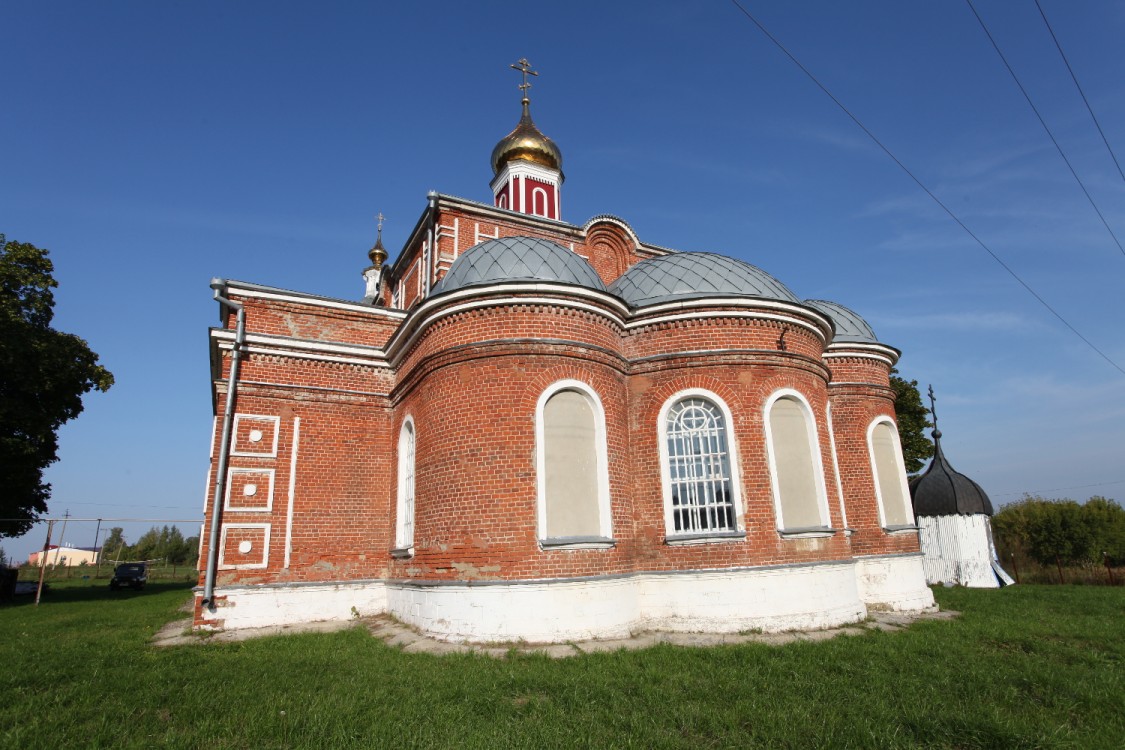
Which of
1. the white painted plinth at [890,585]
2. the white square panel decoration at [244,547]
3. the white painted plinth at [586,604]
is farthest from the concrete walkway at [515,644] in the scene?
the white square panel decoration at [244,547]

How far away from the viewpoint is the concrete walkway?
8.23m

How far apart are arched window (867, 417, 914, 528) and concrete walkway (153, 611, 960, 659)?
229cm

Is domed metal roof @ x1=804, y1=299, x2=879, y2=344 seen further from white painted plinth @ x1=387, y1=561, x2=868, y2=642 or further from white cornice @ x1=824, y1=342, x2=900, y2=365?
white painted plinth @ x1=387, y1=561, x2=868, y2=642

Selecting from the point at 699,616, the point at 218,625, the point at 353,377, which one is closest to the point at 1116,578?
the point at 699,616

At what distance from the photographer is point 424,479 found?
9992mm

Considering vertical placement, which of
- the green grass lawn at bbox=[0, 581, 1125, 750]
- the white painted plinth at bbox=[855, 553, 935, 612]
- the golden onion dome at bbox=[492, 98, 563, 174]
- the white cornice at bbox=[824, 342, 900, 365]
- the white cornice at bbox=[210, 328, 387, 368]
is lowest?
the green grass lawn at bbox=[0, 581, 1125, 750]

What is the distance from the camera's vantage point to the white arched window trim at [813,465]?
984 cm

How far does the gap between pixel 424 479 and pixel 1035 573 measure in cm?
2113

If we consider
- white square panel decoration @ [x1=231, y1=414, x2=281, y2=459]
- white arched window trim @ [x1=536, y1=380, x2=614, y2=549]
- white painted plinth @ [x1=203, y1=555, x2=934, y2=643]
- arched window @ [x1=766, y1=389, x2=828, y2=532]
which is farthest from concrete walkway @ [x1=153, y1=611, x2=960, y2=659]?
white square panel decoration @ [x1=231, y1=414, x2=281, y2=459]

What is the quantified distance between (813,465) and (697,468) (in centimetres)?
204

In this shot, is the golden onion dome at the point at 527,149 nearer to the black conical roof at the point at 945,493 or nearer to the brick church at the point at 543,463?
the brick church at the point at 543,463

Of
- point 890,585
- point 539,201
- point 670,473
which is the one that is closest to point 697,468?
point 670,473

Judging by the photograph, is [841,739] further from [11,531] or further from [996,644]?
Answer: [11,531]

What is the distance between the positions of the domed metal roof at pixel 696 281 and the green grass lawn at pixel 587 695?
18.7ft
